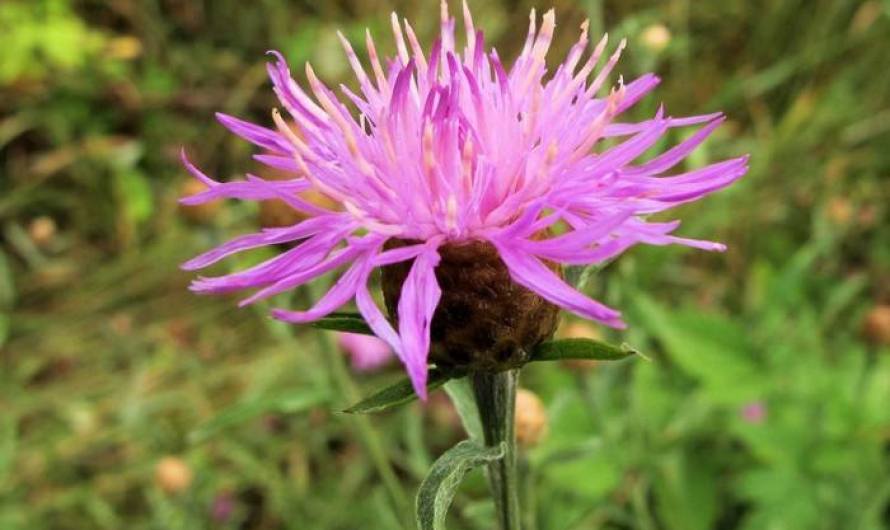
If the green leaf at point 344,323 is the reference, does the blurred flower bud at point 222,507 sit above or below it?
below

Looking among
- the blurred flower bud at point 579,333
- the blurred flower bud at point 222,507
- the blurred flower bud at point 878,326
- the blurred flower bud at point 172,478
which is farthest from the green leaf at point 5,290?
the blurred flower bud at point 878,326

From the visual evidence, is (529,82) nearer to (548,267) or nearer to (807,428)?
(548,267)

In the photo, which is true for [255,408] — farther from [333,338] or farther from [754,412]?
[754,412]

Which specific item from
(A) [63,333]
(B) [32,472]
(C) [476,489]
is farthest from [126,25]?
(C) [476,489]

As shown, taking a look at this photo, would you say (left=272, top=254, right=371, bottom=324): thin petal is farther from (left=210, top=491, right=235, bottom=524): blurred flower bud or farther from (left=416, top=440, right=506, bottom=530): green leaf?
(left=210, top=491, right=235, bottom=524): blurred flower bud

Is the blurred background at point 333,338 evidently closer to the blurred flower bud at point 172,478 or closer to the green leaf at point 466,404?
the blurred flower bud at point 172,478

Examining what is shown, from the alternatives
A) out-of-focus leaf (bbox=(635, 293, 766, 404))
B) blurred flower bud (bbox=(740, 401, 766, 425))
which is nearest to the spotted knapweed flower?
out-of-focus leaf (bbox=(635, 293, 766, 404))
